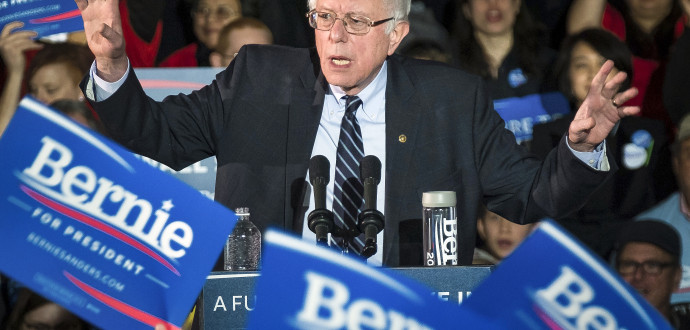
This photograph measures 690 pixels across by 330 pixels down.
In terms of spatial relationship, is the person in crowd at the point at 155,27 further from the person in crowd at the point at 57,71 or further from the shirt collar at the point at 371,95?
the shirt collar at the point at 371,95

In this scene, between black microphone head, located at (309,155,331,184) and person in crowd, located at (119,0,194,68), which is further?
person in crowd, located at (119,0,194,68)

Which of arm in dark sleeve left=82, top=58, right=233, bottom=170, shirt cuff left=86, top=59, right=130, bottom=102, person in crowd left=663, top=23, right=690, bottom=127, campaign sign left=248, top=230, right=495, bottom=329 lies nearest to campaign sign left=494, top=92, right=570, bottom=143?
person in crowd left=663, top=23, right=690, bottom=127

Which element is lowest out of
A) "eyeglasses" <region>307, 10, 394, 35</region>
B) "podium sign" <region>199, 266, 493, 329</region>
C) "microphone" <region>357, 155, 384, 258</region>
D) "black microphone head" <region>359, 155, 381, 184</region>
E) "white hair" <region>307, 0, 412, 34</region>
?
"podium sign" <region>199, 266, 493, 329</region>

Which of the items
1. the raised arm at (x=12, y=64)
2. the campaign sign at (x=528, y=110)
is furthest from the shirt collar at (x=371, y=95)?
the raised arm at (x=12, y=64)

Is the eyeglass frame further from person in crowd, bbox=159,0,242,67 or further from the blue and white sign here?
person in crowd, bbox=159,0,242,67

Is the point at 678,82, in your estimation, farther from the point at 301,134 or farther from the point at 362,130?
the point at 301,134

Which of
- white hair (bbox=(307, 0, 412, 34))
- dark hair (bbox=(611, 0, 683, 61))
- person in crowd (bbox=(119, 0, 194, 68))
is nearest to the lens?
white hair (bbox=(307, 0, 412, 34))

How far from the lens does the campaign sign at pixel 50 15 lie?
3.41 meters

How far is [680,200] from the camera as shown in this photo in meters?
3.86

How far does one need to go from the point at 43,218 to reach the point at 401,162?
3.77ft

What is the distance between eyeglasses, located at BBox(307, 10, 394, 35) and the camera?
2.33 meters

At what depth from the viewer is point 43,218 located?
4.65ft

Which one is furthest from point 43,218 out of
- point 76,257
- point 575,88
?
point 575,88

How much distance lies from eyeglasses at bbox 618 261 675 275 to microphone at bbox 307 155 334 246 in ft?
7.22
